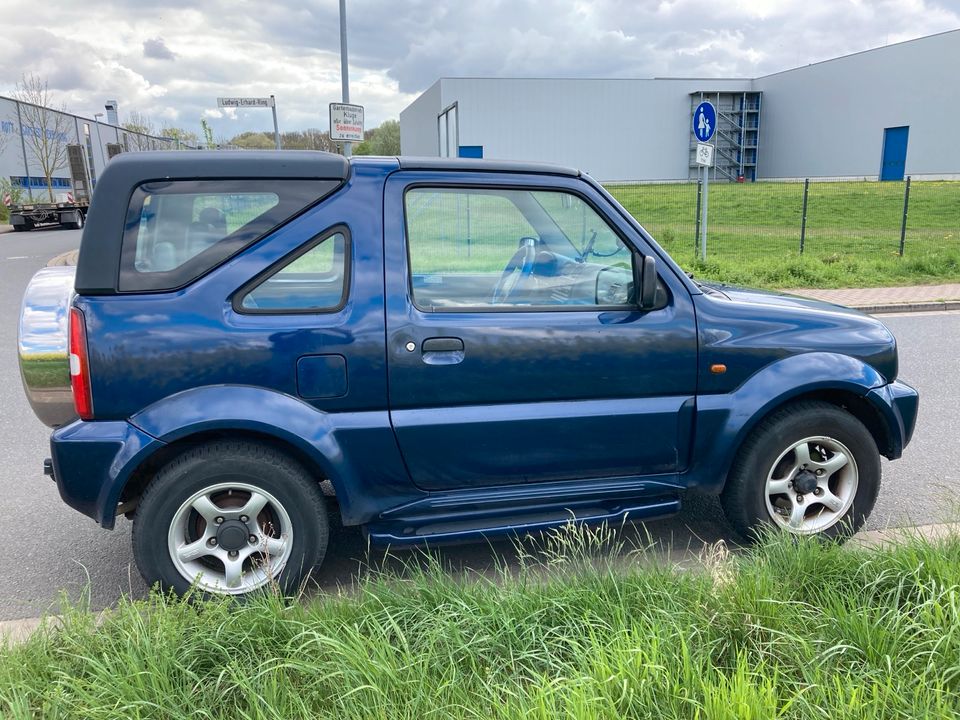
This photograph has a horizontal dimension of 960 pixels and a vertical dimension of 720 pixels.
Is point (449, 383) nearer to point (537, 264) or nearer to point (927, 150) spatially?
point (537, 264)

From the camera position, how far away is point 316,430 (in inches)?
119

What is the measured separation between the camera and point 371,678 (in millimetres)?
2256

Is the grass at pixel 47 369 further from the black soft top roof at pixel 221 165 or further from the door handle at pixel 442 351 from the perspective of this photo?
the door handle at pixel 442 351

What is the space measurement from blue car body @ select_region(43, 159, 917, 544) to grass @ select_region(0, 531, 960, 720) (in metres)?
0.51

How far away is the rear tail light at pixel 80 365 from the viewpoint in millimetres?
2871

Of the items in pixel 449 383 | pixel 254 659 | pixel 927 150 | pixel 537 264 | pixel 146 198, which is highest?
pixel 927 150

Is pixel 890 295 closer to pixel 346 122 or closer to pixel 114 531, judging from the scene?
pixel 346 122

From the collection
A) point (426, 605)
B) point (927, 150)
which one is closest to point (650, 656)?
point (426, 605)

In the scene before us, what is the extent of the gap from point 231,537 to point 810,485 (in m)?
2.67

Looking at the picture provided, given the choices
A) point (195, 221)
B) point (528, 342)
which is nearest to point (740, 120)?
point (528, 342)

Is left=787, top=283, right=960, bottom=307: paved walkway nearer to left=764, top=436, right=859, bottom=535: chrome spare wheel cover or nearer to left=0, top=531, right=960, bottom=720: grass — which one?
left=764, top=436, right=859, bottom=535: chrome spare wheel cover

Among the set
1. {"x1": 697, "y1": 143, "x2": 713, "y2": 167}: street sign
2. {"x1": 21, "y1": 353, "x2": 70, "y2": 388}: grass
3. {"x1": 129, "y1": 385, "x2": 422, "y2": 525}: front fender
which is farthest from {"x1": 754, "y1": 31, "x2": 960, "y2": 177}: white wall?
{"x1": 21, "y1": 353, "x2": 70, "y2": 388}: grass

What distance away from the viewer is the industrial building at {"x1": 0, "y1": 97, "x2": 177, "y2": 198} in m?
37.3

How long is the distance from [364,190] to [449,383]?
2.96ft
